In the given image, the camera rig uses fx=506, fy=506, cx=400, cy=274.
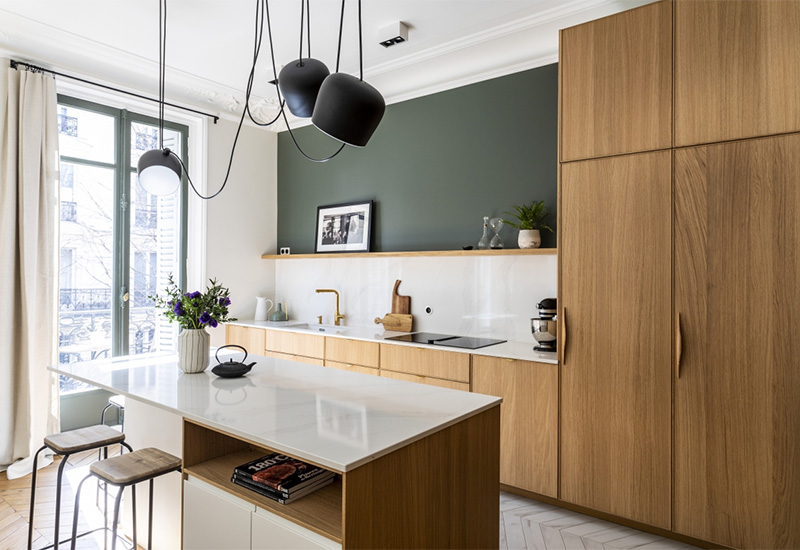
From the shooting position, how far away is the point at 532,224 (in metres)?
3.38

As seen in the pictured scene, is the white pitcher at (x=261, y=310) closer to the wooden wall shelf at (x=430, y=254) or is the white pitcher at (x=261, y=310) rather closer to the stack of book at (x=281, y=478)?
the wooden wall shelf at (x=430, y=254)

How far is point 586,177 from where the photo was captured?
2.71 meters

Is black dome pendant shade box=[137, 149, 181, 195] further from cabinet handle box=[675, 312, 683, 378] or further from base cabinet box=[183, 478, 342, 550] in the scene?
cabinet handle box=[675, 312, 683, 378]

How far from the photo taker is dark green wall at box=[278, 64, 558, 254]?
3514mm

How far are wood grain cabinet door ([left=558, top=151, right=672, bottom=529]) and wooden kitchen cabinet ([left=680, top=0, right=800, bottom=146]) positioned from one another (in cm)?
23

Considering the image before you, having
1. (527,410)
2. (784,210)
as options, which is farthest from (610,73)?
(527,410)

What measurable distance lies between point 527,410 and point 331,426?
165 cm

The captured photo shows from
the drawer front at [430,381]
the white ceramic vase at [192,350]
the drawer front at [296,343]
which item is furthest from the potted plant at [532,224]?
the white ceramic vase at [192,350]

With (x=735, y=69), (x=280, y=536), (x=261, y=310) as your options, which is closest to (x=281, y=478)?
(x=280, y=536)

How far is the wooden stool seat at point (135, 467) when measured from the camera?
180 cm

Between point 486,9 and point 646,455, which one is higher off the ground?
point 486,9

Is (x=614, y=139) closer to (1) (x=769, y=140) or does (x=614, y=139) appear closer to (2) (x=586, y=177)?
(2) (x=586, y=177)

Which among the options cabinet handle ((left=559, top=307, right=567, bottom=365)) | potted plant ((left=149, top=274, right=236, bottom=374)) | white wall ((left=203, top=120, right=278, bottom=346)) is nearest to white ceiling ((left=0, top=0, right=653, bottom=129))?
white wall ((left=203, top=120, right=278, bottom=346))

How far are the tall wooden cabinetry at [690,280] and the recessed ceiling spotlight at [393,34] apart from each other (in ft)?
3.45
